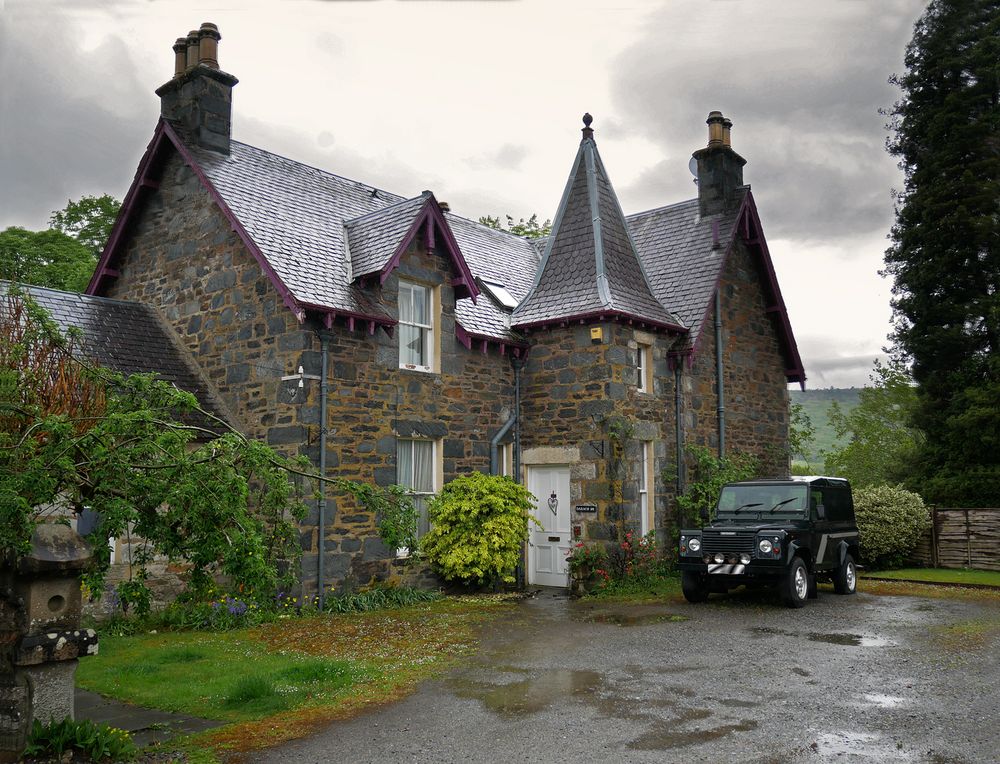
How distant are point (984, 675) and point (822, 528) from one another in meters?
5.69

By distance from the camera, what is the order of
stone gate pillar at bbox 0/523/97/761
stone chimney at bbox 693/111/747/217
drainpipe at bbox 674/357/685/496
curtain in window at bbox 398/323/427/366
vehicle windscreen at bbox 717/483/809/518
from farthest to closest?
stone chimney at bbox 693/111/747/217 < drainpipe at bbox 674/357/685/496 < curtain in window at bbox 398/323/427/366 < vehicle windscreen at bbox 717/483/809/518 < stone gate pillar at bbox 0/523/97/761

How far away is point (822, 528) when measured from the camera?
14.7m

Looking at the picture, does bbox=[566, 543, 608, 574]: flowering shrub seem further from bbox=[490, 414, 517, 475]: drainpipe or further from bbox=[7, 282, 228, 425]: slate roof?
bbox=[7, 282, 228, 425]: slate roof

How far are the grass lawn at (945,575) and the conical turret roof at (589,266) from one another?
6.98 m

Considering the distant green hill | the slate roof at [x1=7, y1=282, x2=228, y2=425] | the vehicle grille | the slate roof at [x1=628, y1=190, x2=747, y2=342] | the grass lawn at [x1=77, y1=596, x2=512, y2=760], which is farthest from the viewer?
the distant green hill

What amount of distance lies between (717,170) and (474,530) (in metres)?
11.1

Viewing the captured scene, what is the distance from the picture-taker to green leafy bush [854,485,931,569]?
19297 mm

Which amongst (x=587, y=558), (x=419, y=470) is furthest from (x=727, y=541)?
(x=419, y=470)

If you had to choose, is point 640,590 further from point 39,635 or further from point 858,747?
point 39,635

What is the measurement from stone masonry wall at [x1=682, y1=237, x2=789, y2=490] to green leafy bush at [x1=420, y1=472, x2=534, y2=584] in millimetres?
4954

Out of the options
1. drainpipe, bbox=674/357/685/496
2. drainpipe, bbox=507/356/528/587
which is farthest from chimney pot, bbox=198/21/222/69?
drainpipe, bbox=674/357/685/496

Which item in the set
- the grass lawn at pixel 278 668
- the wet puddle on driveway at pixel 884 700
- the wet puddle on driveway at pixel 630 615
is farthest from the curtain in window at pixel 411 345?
the wet puddle on driveway at pixel 884 700

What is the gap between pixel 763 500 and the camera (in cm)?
1506

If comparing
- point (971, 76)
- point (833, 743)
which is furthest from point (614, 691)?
point (971, 76)
